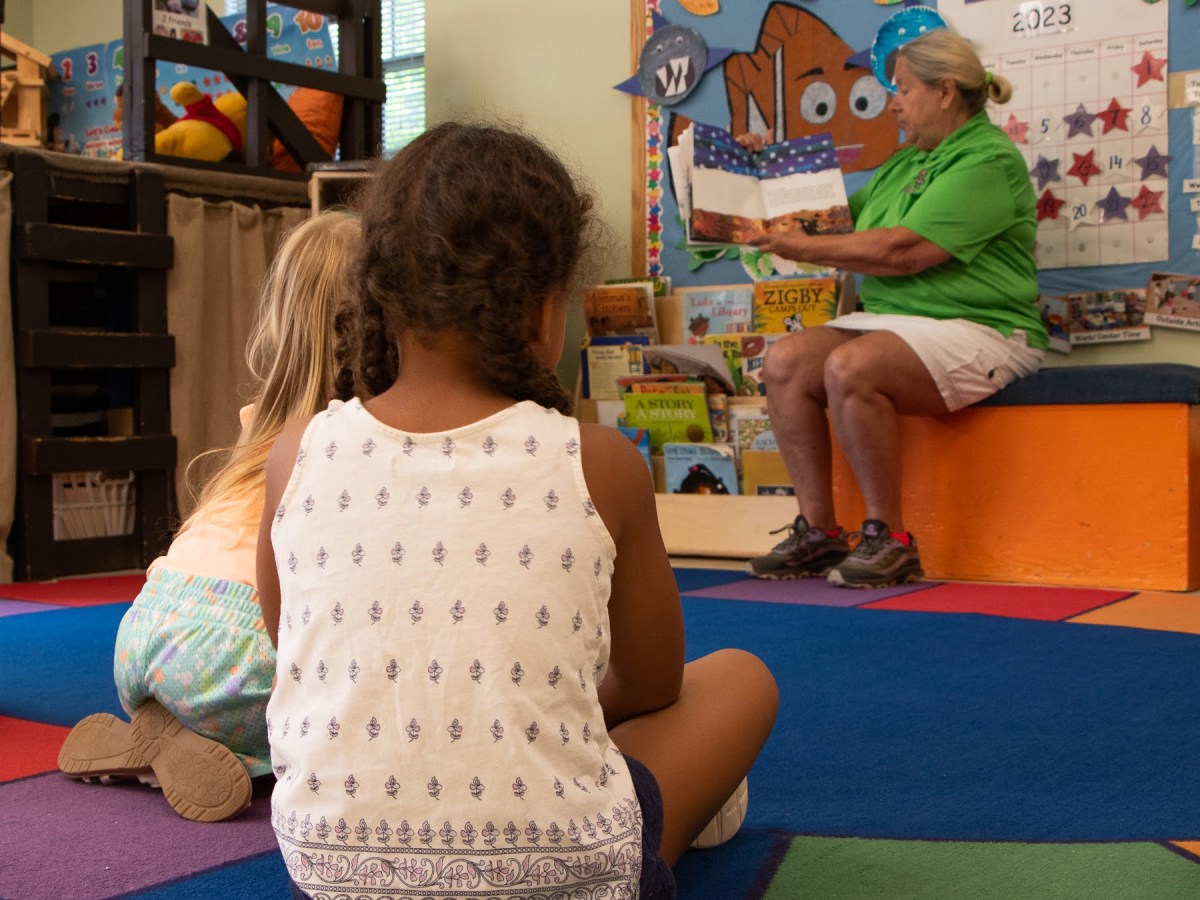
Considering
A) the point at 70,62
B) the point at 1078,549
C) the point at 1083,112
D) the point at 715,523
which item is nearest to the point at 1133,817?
the point at 1078,549

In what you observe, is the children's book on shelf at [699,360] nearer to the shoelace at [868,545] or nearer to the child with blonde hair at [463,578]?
the shoelace at [868,545]

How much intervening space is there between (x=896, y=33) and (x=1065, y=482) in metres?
1.21

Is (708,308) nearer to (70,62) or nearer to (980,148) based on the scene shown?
(980,148)

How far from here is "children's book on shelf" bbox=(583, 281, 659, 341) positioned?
3.54 metres

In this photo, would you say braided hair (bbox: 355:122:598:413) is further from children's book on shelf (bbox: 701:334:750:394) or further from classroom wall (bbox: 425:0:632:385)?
classroom wall (bbox: 425:0:632:385)

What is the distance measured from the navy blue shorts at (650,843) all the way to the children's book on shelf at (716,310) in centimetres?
263

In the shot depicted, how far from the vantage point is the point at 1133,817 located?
1.16 metres

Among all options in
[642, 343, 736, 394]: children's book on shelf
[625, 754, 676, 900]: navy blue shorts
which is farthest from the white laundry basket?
[625, 754, 676, 900]: navy blue shorts

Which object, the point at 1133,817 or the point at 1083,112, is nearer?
the point at 1133,817

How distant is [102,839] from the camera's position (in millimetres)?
1169

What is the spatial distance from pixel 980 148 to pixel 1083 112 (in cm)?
49

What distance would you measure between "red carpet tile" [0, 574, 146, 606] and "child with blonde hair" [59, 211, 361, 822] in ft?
4.50

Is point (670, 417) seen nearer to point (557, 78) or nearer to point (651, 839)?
point (557, 78)

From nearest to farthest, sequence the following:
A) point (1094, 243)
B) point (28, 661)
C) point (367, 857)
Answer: point (367, 857) → point (28, 661) → point (1094, 243)
